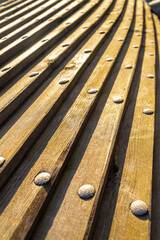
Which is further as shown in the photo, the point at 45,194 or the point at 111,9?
the point at 111,9

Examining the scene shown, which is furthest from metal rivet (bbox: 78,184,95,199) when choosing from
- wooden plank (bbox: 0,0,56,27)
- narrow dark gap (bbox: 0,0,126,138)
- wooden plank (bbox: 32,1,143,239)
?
wooden plank (bbox: 0,0,56,27)

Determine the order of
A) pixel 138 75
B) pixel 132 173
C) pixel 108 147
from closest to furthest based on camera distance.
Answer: pixel 132 173 → pixel 108 147 → pixel 138 75

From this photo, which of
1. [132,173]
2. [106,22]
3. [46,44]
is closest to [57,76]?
[46,44]

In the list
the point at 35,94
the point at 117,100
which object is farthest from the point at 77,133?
the point at 35,94

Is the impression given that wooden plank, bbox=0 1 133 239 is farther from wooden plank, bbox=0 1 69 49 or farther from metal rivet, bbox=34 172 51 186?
wooden plank, bbox=0 1 69 49

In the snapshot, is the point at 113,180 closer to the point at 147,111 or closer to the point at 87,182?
the point at 87,182

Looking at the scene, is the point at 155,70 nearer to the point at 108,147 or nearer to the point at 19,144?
the point at 108,147

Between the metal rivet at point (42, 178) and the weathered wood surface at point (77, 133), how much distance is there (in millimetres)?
19

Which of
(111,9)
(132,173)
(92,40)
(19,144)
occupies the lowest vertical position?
(132,173)

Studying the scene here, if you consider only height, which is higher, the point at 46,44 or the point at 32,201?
the point at 46,44

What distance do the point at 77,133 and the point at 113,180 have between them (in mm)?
351

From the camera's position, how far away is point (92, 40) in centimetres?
262

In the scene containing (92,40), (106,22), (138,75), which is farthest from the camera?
(106,22)

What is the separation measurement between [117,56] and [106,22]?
3.89 ft
